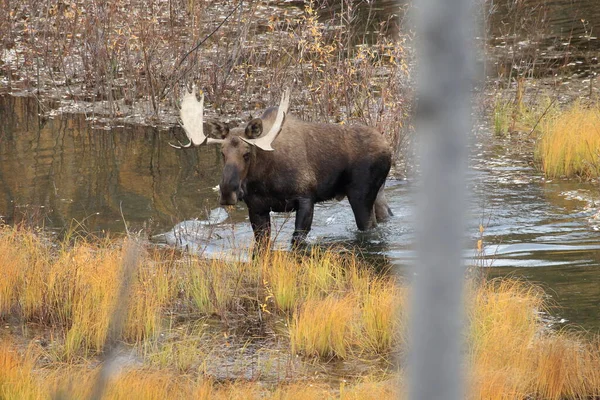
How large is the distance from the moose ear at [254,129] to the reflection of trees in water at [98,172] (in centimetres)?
110

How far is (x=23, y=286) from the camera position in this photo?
712cm

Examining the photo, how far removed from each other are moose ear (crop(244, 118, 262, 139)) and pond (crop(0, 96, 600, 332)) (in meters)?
0.81

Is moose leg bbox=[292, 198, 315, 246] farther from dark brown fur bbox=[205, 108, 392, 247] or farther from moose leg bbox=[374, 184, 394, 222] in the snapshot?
moose leg bbox=[374, 184, 394, 222]

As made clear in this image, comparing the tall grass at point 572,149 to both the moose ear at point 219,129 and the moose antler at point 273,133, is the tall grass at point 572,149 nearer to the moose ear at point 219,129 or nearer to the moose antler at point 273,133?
the moose antler at point 273,133

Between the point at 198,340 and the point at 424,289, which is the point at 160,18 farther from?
the point at 424,289

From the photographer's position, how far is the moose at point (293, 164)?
860 centimetres

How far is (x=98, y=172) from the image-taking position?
1251cm

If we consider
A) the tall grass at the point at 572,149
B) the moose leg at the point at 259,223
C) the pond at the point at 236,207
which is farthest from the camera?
the tall grass at the point at 572,149

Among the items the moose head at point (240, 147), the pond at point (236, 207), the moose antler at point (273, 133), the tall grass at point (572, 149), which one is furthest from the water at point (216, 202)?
the moose antler at point (273, 133)

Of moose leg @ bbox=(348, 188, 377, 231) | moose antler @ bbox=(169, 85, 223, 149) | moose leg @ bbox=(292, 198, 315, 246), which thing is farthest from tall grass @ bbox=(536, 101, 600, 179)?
moose antler @ bbox=(169, 85, 223, 149)

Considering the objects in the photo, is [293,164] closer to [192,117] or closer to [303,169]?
[303,169]

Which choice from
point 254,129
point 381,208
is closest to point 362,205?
point 381,208

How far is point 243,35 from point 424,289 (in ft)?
50.3

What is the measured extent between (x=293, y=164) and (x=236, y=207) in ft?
6.30
